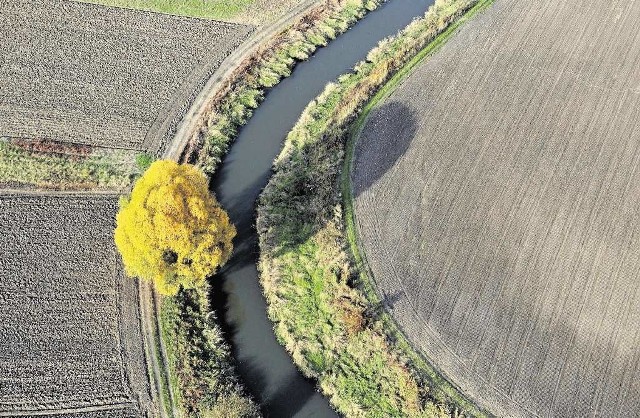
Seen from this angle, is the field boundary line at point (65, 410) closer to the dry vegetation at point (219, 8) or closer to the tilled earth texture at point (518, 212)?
the tilled earth texture at point (518, 212)

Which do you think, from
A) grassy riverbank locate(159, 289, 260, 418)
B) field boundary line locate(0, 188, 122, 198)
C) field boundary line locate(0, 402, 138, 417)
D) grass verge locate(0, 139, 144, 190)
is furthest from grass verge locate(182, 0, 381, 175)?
field boundary line locate(0, 402, 138, 417)

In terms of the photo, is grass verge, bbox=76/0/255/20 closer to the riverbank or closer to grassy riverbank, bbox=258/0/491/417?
the riverbank

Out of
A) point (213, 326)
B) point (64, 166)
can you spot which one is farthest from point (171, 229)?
point (64, 166)

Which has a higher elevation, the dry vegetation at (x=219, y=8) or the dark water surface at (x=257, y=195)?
the dry vegetation at (x=219, y=8)

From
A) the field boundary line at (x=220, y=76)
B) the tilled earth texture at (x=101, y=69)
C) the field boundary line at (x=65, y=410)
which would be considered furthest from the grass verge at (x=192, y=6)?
the field boundary line at (x=65, y=410)

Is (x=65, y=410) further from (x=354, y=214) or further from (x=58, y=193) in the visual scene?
(x=354, y=214)

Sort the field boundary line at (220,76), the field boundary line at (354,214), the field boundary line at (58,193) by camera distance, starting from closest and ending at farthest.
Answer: the field boundary line at (354,214), the field boundary line at (58,193), the field boundary line at (220,76)
